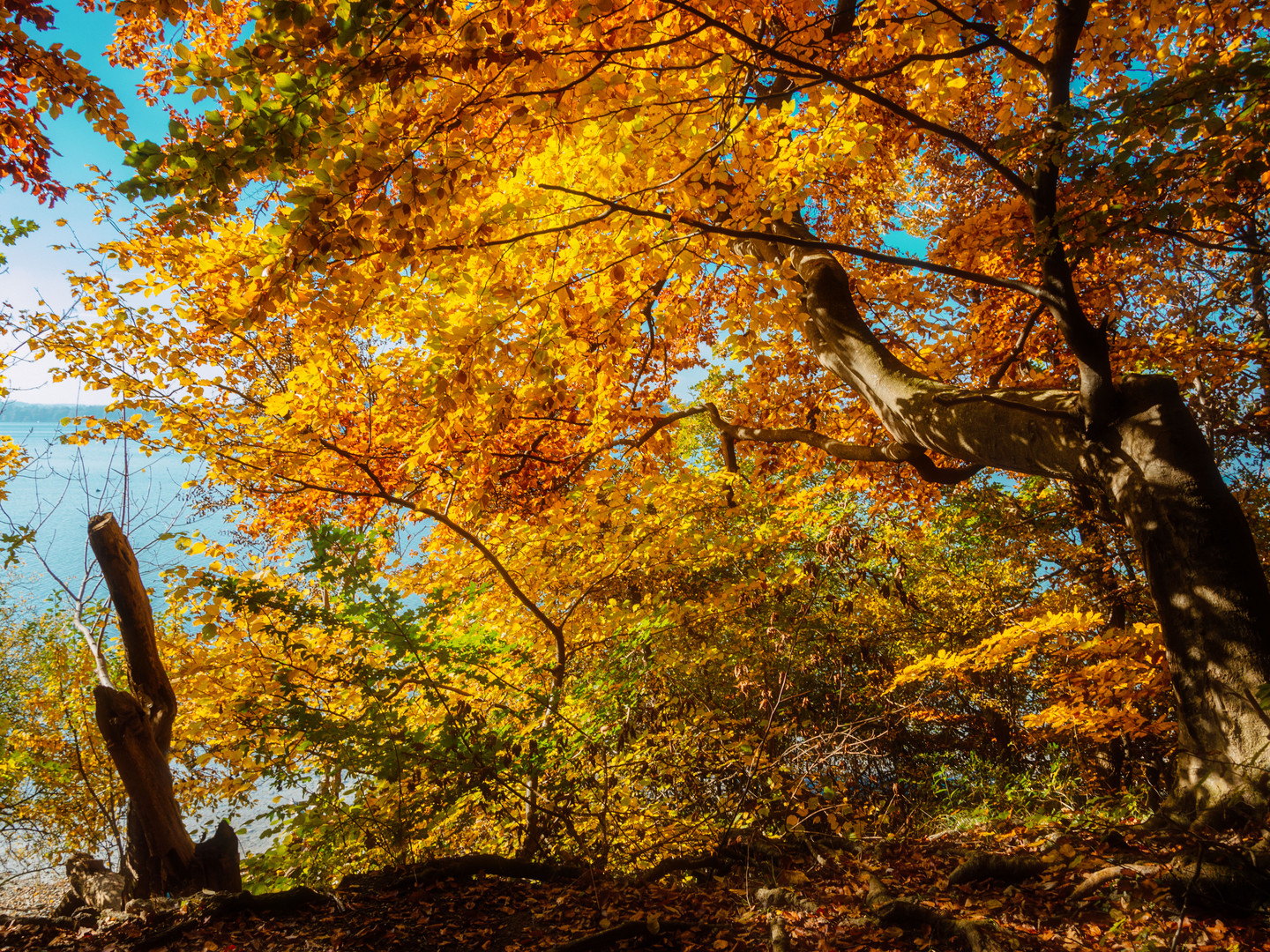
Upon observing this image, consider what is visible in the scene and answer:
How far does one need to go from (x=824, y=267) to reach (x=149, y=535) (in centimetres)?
854

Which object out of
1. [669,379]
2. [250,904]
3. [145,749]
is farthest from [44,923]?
[669,379]

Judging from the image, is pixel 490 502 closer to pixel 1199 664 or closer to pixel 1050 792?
pixel 1199 664

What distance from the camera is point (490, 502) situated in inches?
277

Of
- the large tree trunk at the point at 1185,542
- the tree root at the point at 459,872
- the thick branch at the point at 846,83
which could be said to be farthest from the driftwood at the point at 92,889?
the large tree trunk at the point at 1185,542

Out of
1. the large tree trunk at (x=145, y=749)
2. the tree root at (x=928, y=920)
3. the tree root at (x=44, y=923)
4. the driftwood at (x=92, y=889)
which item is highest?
the large tree trunk at (x=145, y=749)

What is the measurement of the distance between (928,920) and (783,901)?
86 cm

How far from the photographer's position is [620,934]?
2.81m

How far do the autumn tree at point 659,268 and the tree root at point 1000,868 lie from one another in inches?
28.5

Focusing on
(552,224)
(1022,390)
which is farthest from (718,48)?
(1022,390)

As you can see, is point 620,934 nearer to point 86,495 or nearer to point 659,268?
point 659,268

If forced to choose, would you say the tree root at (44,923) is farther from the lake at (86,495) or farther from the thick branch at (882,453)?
the thick branch at (882,453)

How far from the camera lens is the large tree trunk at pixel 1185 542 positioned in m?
2.65

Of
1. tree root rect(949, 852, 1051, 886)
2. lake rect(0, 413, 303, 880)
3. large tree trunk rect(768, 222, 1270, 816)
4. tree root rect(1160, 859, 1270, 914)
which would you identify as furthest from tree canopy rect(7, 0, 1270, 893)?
lake rect(0, 413, 303, 880)

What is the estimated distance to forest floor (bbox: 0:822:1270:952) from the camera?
2.47 m
